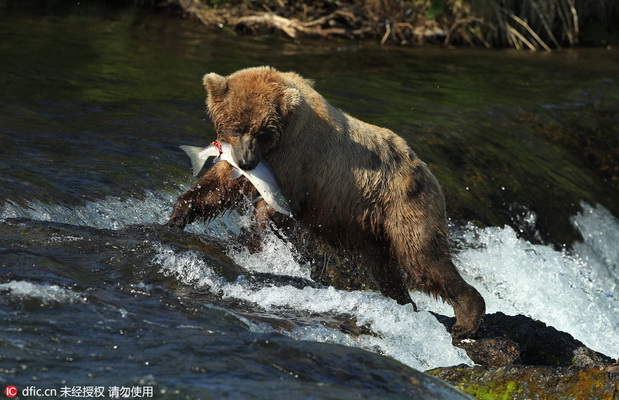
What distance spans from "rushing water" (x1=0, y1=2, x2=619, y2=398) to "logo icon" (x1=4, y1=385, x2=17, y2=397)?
0.04 m

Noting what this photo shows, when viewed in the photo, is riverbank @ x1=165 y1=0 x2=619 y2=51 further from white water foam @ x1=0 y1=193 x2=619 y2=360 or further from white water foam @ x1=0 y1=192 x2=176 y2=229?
white water foam @ x1=0 y1=192 x2=176 y2=229

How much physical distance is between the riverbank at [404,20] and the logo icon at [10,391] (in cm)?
1306

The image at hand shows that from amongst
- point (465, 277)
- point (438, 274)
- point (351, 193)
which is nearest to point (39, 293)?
point (351, 193)

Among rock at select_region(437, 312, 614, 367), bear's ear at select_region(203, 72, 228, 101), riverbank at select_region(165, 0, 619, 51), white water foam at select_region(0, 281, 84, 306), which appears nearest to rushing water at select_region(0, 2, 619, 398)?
white water foam at select_region(0, 281, 84, 306)

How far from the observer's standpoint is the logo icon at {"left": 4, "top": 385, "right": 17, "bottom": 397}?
338 cm

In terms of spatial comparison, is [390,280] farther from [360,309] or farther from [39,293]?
[39,293]

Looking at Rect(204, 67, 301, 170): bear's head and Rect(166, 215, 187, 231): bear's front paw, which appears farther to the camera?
Rect(166, 215, 187, 231): bear's front paw

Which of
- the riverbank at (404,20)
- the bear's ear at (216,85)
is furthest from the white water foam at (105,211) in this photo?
the riverbank at (404,20)

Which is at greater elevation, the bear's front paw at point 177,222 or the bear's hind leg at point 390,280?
the bear's front paw at point 177,222

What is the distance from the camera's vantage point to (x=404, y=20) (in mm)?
16656

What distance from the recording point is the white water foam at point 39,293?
13.9ft

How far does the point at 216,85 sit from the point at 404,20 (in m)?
11.8

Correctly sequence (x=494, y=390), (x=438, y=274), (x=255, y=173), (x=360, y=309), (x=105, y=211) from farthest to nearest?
(x=105, y=211) → (x=438, y=274) → (x=255, y=173) → (x=360, y=309) → (x=494, y=390)

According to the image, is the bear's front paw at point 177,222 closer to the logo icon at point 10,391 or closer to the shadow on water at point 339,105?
the shadow on water at point 339,105
